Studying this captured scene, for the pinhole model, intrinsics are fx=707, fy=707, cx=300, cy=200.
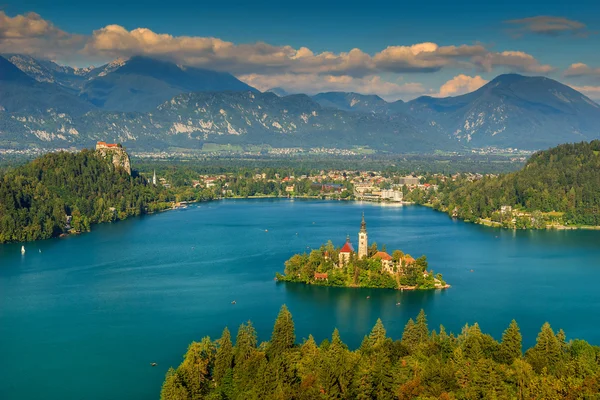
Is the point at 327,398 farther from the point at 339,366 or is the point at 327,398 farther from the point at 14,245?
the point at 14,245

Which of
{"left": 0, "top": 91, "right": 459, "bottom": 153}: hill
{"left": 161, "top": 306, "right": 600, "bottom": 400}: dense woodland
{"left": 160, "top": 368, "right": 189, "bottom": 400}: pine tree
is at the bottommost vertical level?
{"left": 160, "top": 368, "right": 189, "bottom": 400}: pine tree

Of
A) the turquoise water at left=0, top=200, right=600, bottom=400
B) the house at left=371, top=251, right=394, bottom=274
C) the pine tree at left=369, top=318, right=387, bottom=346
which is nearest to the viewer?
the pine tree at left=369, top=318, right=387, bottom=346

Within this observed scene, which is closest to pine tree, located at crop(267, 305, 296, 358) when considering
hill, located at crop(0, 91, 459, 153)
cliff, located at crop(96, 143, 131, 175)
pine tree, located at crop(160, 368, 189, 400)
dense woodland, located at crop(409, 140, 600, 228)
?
pine tree, located at crop(160, 368, 189, 400)

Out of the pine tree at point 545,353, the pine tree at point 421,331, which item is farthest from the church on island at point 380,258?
the pine tree at point 545,353

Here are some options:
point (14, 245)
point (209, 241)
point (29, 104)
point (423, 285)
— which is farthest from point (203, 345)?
point (29, 104)

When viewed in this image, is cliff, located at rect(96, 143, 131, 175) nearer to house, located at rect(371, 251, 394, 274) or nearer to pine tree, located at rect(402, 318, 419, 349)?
house, located at rect(371, 251, 394, 274)

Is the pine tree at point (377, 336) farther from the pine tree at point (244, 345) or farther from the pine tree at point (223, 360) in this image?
the pine tree at point (223, 360)
